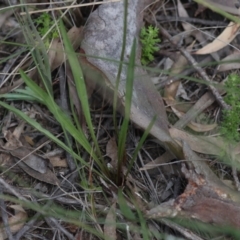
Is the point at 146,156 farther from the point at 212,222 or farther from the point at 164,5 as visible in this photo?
the point at 164,5

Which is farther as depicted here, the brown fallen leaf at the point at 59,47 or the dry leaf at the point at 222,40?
the dry leaf at the point at 222,40

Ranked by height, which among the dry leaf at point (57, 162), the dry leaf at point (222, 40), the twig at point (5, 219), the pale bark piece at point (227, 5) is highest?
the pale bark piece at point (227, 5)

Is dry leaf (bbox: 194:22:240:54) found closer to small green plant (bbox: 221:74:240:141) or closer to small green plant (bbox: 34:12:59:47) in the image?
small green plant (bbox: 221:74:240:141)

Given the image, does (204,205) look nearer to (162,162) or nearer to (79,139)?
(162,162)

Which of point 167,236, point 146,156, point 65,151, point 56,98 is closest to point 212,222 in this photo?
point 167,236

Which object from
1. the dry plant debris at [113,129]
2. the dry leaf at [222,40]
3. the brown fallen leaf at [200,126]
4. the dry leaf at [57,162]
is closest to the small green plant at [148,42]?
the dry plant debris at [113,129]

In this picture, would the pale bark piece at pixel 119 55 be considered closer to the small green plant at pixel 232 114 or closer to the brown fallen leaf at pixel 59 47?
the brown fallen leaf at pixel 59 47
